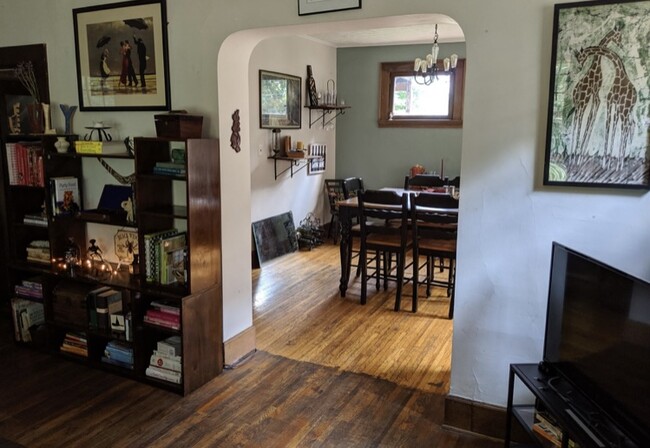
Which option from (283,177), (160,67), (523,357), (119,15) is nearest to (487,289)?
(523,357)

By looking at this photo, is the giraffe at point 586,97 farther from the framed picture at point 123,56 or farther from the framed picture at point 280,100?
the framed picture at point 280,100

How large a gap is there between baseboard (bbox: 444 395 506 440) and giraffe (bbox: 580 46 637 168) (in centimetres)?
128

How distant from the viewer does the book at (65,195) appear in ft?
10.8

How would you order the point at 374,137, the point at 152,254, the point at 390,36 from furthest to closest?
the point at 374,137 → the point at 390,36 → the point at 152,254

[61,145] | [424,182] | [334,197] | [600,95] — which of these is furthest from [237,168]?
[334,197]

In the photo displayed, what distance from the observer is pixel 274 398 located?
2.88m

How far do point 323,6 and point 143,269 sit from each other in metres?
1.74

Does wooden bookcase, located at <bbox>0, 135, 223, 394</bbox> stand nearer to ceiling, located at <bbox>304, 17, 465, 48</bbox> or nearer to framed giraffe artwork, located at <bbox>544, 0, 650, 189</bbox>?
framed giraffe artwork, located at <bbox>544, 0, 650, 189</bbox>

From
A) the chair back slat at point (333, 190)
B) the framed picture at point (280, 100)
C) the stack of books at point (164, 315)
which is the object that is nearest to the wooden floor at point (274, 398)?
the stack of books at point (164, 315)

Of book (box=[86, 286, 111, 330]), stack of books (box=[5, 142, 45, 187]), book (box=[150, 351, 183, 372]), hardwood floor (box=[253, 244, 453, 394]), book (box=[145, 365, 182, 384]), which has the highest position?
stack of books (box=[5, 142, 45, 187])

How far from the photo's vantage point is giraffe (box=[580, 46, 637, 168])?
204cm

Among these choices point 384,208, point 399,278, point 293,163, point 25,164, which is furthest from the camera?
point 293,163

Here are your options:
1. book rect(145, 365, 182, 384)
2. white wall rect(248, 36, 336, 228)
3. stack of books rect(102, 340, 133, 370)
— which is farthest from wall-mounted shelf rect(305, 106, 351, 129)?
book rect(145, 365, 182, 384)

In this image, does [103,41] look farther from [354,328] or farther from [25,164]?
[354,328]
